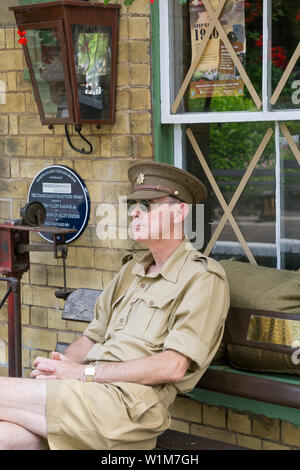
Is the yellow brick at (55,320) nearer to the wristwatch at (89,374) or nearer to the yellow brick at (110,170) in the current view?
the yellow brick at (110,170)

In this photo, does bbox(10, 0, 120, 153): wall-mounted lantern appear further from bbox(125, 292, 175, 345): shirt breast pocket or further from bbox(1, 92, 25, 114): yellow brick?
bbox(125, 292, 175, 345): shirt breast pocket

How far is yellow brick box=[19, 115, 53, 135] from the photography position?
182 inches

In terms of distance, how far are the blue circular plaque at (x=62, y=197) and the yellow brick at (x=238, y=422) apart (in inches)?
51.3

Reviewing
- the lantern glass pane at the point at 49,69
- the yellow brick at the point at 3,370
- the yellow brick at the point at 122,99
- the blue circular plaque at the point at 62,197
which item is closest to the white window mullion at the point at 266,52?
the yellow brick at the point at 122,99

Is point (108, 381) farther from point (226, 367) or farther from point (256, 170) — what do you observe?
point (256, 170)

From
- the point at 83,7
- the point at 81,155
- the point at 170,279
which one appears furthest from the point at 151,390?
the point at 83,7

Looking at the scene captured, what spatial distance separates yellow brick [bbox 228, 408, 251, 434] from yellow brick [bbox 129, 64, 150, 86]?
5.61ft

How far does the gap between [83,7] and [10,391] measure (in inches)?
77.7

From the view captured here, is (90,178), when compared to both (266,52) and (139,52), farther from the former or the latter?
(266,52)

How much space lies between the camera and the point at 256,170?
159 inches

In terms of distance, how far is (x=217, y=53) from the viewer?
4098mm

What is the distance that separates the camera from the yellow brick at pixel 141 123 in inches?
167

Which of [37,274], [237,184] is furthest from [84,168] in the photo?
[237,184]

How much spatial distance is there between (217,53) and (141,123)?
0.53 metres
